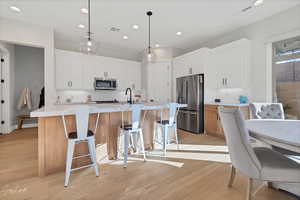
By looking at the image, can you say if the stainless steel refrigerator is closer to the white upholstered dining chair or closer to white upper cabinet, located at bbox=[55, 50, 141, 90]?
white upper cabinet, located at bbox=[55, 50, 141, 90]

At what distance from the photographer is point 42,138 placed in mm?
1931

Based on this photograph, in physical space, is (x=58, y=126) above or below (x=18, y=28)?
below

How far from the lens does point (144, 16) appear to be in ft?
10.7

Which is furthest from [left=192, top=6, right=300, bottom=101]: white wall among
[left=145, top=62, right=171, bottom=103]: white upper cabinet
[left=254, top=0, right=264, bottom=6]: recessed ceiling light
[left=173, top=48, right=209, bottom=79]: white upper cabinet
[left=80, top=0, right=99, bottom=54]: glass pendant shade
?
[left=80, top=0, right=99, bottom=54]: glass pendant shade

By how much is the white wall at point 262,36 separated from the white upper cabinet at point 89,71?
3.69m

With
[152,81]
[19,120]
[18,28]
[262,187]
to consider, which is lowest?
[262,187]

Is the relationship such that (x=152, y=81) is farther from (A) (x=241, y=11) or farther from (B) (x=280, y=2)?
(B) (x=280, y=2)

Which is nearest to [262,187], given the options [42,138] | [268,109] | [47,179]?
[268,109]

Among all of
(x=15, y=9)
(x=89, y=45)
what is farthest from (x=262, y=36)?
(x=15, y=9)

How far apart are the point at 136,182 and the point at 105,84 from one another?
3.89 m

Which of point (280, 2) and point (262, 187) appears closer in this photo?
point (262, 187)

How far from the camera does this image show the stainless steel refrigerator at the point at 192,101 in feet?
13.7

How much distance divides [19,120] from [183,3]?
5514 mm

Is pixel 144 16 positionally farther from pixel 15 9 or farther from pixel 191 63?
pixel 15 9
